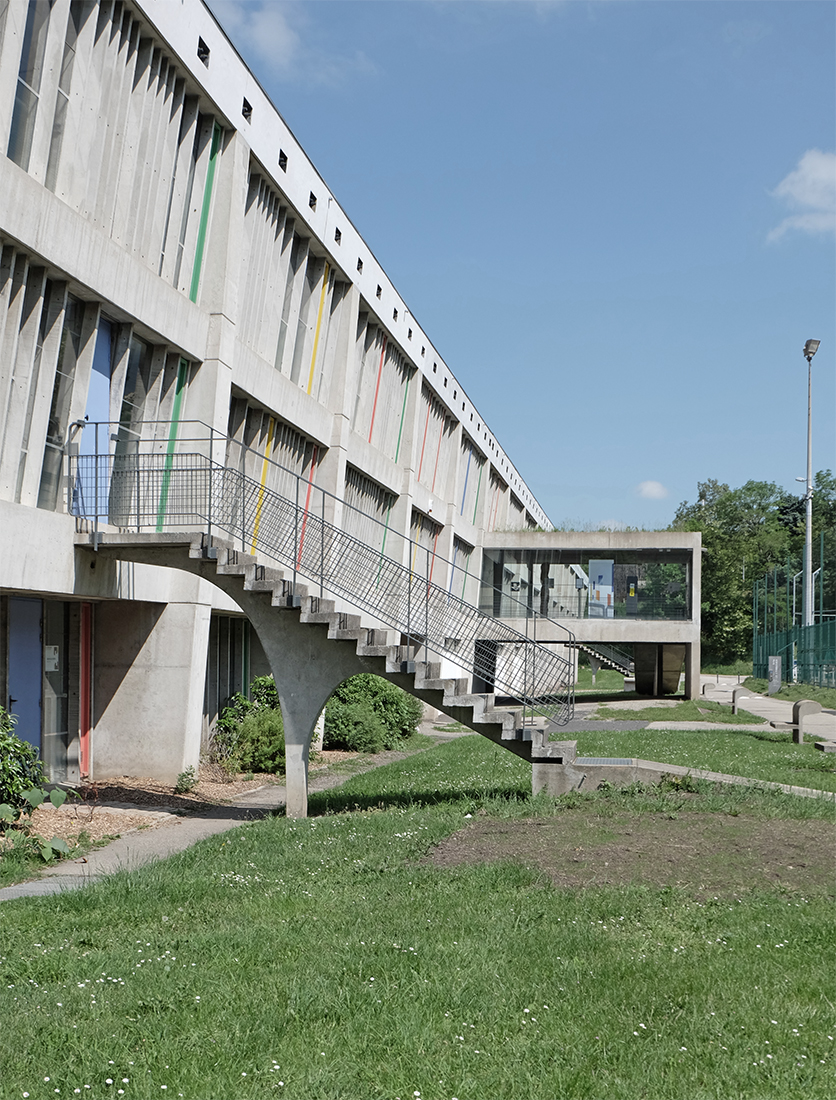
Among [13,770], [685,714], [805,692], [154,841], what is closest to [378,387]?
[685,714]

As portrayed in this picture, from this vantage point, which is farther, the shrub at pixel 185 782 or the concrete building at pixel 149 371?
the shrub at pixel 185 782

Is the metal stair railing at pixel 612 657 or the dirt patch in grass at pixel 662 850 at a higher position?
the metal stair railing at pixel 612 657

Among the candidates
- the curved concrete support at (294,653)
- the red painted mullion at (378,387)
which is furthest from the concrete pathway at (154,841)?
the red painted mullion at (378,387)

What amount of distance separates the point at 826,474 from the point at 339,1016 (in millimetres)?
109404

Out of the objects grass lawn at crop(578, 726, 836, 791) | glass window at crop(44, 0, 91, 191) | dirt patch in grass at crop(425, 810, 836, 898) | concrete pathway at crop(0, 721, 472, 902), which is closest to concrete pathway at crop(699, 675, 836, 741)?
grass lawn at crop(578, 726, 836, 791)

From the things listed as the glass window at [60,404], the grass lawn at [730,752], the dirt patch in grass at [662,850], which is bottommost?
the dirt patch in grass at [662,850]

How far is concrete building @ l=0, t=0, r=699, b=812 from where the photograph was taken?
12945 millimetres

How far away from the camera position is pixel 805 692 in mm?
41125

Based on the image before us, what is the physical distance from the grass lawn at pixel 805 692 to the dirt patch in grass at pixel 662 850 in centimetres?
2426

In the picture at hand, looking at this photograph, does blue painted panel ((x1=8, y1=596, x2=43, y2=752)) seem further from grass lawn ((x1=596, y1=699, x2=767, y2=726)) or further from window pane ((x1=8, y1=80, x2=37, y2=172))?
grass lawn ((x1=596, y1=699, x2=767, y2=726))

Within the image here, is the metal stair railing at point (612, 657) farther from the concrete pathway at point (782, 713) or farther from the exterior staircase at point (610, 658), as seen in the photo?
the concrete pathway at point (782, 713)

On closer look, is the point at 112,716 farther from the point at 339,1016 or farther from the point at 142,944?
the point at 339,1016

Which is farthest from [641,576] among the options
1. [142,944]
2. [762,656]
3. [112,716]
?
[142,944]

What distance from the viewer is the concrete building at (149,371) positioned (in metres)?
12.9
